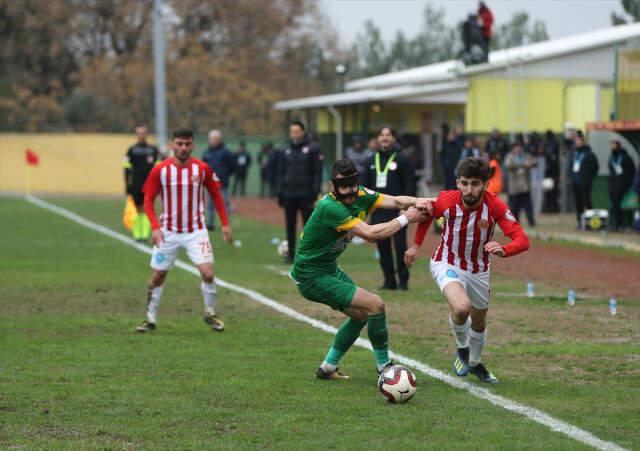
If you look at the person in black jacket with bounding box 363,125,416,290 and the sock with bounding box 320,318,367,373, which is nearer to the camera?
the sock with bounding box 320,318,367,373

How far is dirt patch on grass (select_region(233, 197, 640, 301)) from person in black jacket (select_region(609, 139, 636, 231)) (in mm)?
2611

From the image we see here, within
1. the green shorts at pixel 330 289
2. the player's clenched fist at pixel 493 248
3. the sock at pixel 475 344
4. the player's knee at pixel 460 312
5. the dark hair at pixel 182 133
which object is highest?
the dark hair at pixel 182 133

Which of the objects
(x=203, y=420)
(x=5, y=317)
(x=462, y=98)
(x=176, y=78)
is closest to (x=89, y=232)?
(x=5, y=317)

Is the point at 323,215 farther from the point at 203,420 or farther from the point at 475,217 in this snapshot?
the point at 203,420

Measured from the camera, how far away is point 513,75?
114 feet

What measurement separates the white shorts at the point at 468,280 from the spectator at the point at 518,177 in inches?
643

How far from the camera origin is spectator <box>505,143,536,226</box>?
2514 centimetres

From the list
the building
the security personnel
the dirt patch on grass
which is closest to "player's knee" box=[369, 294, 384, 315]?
the dirt patch on grass

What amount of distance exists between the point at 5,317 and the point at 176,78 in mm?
46055

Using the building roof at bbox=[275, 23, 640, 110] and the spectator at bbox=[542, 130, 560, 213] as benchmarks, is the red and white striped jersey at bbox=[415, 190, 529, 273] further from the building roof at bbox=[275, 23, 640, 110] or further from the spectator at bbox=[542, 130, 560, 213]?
the building roof at bbox=[275, 23, 640, 110]

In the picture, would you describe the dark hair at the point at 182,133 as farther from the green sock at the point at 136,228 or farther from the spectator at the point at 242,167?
the spectator at the point at 242,167

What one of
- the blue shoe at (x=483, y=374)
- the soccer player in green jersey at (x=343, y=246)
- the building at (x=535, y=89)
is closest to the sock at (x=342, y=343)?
the soccer player in green jersey at (x=343, y=246)

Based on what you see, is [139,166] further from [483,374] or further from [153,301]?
[483,374]

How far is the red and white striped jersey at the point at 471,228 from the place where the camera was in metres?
8.87
